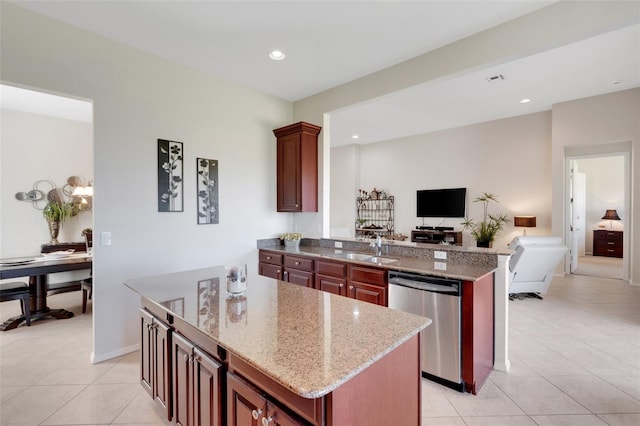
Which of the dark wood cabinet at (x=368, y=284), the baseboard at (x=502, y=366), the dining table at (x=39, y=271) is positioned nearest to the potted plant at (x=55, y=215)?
the dining table at (x=39, y=271)

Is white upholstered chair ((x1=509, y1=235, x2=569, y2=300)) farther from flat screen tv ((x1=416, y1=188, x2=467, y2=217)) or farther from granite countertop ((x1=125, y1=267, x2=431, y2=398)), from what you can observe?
granite countertop ((x1=125, y1=267, x2=431, y2=398))

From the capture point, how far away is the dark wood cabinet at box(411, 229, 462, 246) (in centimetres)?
689

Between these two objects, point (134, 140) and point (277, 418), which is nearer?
point (277, 418)

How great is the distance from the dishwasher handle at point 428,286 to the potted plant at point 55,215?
5.75 metres

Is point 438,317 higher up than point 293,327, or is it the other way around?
point 293,327

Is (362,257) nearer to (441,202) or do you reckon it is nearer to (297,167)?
(297,167)

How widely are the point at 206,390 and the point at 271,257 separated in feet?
8.49

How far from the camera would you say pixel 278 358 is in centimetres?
106

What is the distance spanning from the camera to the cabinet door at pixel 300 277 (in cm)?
340

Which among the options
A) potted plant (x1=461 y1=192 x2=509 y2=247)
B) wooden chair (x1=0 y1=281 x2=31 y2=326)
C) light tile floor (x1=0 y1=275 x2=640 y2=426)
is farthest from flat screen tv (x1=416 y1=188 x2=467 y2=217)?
wooden chair (x1=0 y1=281 x2=31 y2=326)

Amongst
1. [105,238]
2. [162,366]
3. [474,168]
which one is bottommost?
[162,366]

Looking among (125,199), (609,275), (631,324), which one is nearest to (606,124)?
(609,275)

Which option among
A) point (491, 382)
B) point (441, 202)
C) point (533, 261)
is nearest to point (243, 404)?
point (491, 382)

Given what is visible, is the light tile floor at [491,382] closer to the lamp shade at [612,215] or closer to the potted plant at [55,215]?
the potted plant at [55,215]
